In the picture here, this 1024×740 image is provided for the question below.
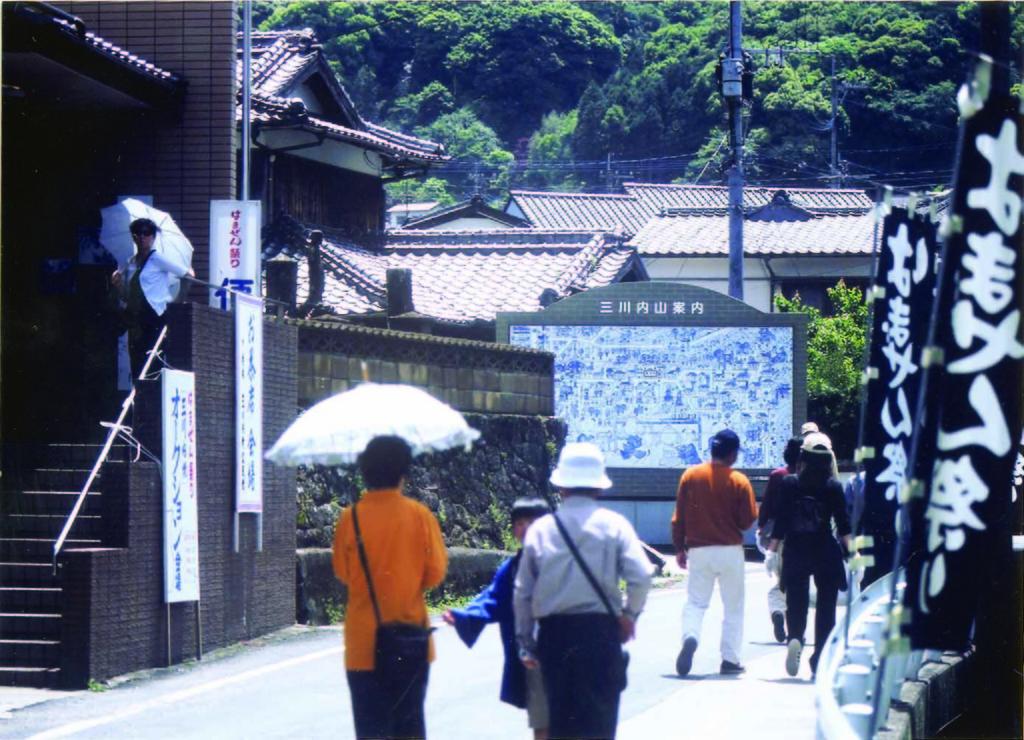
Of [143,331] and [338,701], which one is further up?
[143,331]

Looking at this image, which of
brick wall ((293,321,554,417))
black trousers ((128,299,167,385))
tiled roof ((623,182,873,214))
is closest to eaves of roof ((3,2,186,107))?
black trousers ((128,299,167,385))

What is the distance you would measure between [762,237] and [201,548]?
111 feet

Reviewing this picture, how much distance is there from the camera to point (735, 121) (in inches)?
1032

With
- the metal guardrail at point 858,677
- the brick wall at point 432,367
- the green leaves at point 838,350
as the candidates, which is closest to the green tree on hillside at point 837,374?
the green leaves at point 838,350

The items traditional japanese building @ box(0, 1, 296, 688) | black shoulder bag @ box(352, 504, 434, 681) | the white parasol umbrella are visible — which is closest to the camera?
black shoulder bag @ box(352, 504, 434, 681)

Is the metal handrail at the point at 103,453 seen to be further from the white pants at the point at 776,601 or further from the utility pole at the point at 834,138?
the utility pole at the point at 834,138

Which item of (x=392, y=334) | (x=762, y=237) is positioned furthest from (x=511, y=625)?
(x=762, y=237)

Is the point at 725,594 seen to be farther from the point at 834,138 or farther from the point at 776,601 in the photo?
the point at 834,138

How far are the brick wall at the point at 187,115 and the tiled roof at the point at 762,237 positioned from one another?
27998 millimetres

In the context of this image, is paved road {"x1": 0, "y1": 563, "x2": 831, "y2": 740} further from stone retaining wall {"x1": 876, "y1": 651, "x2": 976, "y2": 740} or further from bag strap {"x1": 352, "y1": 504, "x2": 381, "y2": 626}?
bag strap {"x1": 352, "y1": 504, "x2": 381, "y2": 626}

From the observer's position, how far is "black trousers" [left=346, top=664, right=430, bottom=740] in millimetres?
7312

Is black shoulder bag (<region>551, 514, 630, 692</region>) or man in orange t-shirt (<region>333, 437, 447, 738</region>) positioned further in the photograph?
man in orange t-shirt (<region>333, 437, 447, 738</region>)

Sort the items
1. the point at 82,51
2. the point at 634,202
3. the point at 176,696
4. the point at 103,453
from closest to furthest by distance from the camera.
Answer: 1. the point at 176,696
2. the point at 103,453
3. the point at 82,51
4. the point at 634,202

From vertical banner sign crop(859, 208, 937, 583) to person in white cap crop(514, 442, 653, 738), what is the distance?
3.73 meters
